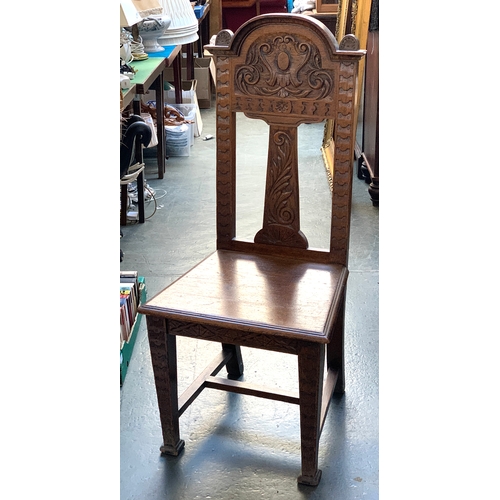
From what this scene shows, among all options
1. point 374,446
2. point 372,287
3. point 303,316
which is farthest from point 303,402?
point 372,287

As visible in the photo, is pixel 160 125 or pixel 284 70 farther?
pixel 160 125

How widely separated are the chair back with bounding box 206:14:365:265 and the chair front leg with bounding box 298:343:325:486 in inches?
17.5

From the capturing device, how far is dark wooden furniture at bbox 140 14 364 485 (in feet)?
6.05

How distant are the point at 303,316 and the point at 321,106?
66cm

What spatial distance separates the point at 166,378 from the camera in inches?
80.1

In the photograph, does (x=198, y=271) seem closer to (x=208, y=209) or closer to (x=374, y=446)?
(x=374, y=446)

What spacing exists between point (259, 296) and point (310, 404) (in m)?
0.34

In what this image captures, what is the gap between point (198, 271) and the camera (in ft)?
6.97

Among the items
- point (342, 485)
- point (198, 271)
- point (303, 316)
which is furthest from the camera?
point (198, 271)

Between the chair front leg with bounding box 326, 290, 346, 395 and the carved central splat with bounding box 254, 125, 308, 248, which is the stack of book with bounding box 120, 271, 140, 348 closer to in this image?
the carved central splat with bounding box 254, 125, 308, 248

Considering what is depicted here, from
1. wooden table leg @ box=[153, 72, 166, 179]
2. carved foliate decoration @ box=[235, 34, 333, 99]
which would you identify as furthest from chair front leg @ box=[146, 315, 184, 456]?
wooden table leg @ box=[153, 72, 166, 179]

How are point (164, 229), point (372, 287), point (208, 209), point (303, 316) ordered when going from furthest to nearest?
point (208, 209) < point (164, 229) < point (372, 287) < point (303, 316)

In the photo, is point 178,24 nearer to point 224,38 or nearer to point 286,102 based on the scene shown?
point 224,38

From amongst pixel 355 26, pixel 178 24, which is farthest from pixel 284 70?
pixel 178 24
